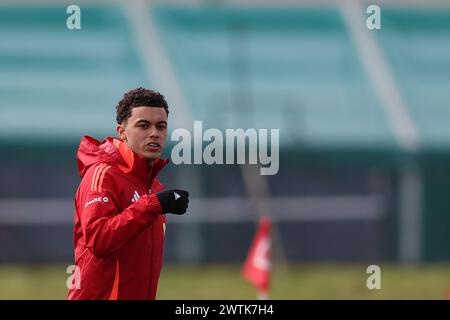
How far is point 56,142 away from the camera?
913 inches

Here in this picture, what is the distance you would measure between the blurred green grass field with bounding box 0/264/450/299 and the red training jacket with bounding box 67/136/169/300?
9221mm

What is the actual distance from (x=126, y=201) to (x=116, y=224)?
46 centimetres

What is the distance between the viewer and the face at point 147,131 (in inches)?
300

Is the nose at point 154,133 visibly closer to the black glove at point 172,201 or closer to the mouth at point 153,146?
the mouth at point 153,146

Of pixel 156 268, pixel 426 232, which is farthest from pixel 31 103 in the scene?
pixel 156 268

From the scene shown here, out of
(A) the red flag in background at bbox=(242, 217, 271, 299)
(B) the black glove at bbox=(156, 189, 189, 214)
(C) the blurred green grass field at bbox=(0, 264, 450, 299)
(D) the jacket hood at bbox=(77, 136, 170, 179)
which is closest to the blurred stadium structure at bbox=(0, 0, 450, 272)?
(C) the blurred green grass field at bbox=(0, 264, 450, 299)

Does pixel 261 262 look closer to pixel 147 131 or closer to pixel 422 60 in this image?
pixel 147 131

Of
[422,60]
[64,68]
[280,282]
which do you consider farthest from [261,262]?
[422,60]

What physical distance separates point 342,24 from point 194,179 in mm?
7232

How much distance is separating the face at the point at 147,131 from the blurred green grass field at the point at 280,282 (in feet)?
31.0

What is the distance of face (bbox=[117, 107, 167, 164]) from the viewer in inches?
300

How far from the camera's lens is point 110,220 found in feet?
23.8

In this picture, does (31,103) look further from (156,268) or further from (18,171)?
(156,268)

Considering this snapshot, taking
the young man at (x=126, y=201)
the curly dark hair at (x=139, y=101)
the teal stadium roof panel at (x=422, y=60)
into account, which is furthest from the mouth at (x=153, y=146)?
the teal stadium roof panel at (x=422, y=60)
